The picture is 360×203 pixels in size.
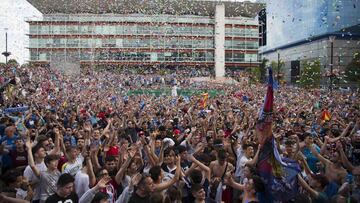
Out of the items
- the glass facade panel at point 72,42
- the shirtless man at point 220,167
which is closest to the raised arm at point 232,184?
the shirtless man at point 220,167

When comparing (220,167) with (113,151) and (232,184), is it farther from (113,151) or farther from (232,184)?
(113,151)

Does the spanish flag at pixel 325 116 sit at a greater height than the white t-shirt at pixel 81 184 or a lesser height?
greater

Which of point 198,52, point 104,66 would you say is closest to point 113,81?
point 104,66

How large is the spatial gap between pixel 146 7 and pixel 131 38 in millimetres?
7434

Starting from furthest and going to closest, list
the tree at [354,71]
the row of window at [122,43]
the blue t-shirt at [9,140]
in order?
the row of window at [122,43], the tree at [354,71], the blue t-shirt at [9,140]

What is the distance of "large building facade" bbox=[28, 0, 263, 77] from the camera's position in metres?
67.6

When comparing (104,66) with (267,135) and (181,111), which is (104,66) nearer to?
(181,111)

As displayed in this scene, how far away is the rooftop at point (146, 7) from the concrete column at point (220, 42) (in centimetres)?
133

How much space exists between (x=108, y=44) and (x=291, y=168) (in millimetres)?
64778

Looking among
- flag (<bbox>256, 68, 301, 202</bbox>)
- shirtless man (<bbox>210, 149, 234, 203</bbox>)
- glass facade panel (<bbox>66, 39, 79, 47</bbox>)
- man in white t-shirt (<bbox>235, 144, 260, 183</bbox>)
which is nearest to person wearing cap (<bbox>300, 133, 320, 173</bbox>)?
man in white t-shirt (<bbox>235, 144, 260, 183</bbox>)

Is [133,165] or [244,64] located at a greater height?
[244,64]

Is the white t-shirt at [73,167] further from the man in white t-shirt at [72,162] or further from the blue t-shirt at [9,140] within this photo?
the blue t-shirt at [9,140]

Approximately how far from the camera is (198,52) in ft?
244

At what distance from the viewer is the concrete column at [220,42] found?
72.8 meters
